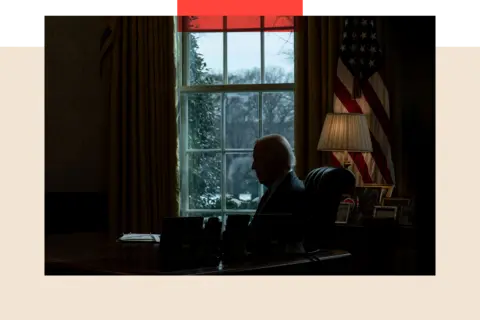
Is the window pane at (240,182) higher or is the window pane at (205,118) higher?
the window pane at (205,118)

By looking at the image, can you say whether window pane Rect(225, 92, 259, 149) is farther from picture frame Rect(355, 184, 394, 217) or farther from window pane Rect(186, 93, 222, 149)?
picture frame Rect(355, 184, 394, 217)

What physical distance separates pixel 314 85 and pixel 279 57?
0.31m

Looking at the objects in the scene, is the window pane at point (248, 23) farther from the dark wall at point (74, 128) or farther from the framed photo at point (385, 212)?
the framed photo at point (385, 212)

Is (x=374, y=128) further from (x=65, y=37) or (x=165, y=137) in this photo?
(x=65, y=37)

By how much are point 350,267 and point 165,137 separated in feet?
6.56

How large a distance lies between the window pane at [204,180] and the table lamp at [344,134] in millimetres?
885

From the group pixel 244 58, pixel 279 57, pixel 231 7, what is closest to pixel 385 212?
pixel 279 57

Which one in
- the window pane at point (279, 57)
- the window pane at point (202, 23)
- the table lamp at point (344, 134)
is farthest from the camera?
the window pane at point (202, 23)

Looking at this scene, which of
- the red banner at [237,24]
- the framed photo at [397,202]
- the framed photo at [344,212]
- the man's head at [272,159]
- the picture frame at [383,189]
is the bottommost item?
the framed photo at [344,212]

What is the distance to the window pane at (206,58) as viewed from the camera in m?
4.16

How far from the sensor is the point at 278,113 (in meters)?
4.13

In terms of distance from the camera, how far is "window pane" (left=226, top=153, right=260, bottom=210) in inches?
165

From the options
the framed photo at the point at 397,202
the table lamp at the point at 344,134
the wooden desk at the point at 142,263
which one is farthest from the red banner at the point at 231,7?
the framed photo at the point at 397,202

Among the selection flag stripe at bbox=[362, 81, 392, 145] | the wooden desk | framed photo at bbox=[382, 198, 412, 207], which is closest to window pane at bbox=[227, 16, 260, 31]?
flag stripe at bbox=[362, 81, 392, 145]
